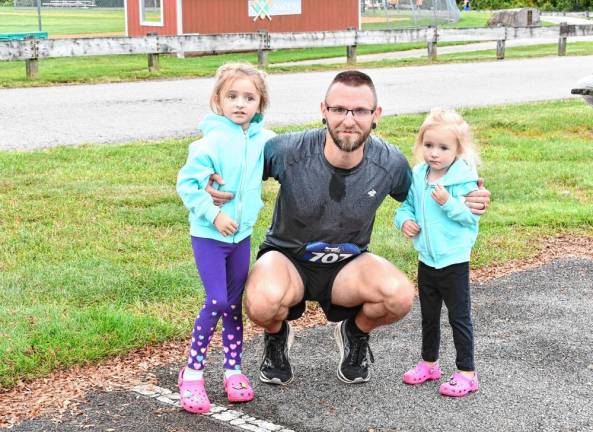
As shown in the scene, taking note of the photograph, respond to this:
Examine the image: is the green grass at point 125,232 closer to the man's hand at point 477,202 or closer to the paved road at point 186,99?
the paved road at point 186,99

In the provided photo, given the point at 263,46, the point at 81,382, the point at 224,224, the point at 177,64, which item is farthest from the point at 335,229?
the point at 177,64

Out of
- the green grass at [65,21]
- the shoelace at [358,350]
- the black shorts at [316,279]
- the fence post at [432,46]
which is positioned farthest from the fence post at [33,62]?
the green grass at [65,21]

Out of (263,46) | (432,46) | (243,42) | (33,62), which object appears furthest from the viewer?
(432,46)

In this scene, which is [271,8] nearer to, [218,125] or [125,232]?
[125,232]

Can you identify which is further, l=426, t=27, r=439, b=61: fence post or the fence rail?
l=426, t=27, r=439, b=61: fence post

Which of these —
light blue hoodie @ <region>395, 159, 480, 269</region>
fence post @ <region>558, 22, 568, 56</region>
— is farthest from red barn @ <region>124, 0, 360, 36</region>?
light blue hoodie @ <region>395, 159, 480, 269</region>

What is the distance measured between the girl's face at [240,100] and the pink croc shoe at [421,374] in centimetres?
139

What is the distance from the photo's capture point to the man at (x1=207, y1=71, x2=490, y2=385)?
431 centimetres

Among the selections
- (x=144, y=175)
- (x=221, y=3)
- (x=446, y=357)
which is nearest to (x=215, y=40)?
(x=221, y=3)

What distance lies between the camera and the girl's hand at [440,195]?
4.19 m

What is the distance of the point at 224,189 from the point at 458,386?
135cm

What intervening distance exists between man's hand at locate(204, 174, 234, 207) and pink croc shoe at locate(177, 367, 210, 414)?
77 centimetres

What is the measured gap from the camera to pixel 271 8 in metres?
27.2

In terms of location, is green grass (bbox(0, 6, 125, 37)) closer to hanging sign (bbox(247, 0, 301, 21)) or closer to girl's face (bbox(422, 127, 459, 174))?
hanging sign (bbox(247, 0, 301, 21))
